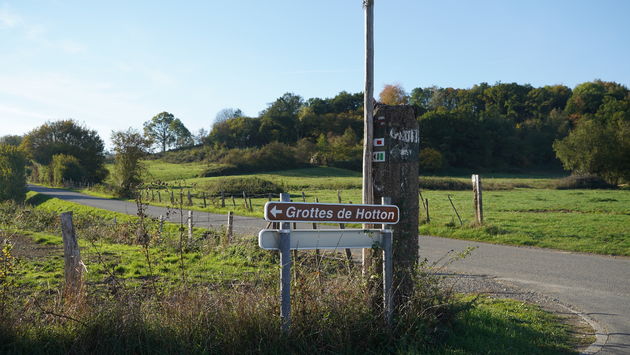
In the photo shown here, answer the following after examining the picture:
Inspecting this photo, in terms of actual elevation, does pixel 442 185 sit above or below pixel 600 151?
below

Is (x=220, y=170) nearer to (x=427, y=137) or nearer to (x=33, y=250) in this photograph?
(x=427, y=137)

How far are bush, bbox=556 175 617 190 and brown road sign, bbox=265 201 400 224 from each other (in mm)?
51277

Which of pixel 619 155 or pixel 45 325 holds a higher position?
pixel 619 155

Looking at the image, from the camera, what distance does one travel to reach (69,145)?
70812mm

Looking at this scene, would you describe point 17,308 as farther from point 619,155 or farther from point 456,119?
point 456,119

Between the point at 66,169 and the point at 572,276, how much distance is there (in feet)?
212

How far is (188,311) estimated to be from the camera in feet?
16.0

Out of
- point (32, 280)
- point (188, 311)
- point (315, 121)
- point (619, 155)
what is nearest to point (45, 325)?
point (188, 311)

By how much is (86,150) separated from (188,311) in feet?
236

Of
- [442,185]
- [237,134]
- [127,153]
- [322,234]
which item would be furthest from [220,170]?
[322,234]

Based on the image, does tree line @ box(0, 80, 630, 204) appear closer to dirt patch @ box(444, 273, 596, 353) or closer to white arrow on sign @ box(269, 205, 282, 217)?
dirt patch @ box(444, 273, 596, 353)

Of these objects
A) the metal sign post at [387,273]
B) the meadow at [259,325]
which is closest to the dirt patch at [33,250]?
the meadow at [259,325]

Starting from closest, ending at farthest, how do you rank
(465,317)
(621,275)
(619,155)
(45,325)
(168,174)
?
(45,325), (465,317), (621,275), (619,155), (168,174)

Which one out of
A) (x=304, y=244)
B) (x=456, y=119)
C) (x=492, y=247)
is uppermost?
(x=456, y=119)
